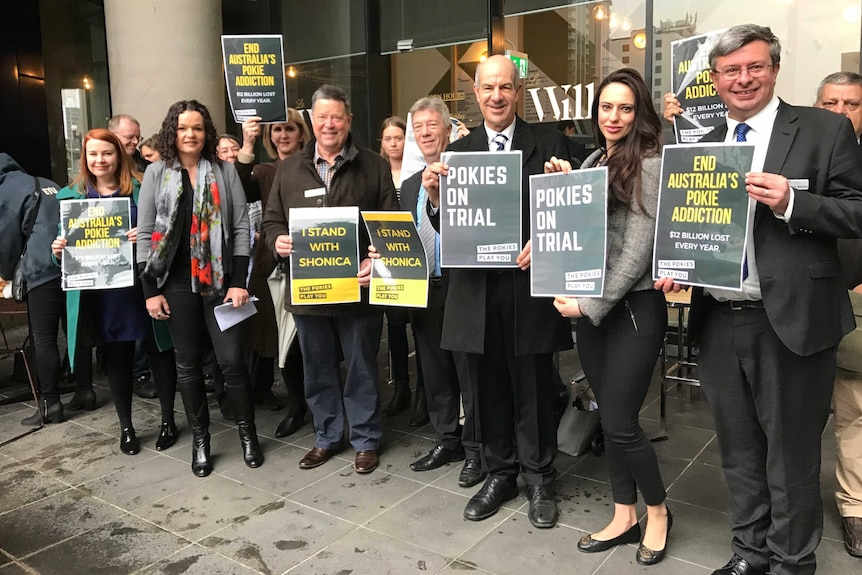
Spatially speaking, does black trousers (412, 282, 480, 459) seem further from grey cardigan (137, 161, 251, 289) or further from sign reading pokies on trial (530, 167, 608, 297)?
sign reading pokies on trial (530, 167, 608, 297)

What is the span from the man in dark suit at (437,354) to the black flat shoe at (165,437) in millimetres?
1716

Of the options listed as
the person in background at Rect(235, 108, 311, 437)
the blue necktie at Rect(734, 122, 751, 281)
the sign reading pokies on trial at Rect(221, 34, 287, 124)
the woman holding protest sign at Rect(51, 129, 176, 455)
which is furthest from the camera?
the person in background at Rect(235, 108, 311, 437)

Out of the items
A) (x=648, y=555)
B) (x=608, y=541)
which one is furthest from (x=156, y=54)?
(x=648, y=555)

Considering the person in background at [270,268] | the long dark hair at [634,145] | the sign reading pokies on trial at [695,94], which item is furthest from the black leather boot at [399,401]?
the long dark hair at [634,145]

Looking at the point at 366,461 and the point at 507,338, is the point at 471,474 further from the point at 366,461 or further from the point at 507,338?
the point at 507,338

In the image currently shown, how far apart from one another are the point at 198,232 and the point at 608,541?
9.01ft

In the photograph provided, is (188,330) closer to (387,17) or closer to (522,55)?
(522,55)

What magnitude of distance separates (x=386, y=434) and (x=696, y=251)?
9.43 ft

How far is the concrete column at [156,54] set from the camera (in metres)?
7.03

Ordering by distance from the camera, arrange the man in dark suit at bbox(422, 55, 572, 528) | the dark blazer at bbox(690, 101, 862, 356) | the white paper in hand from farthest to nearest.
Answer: the white paper in hand → the man in dark suit at bbox(422, 55, 572, 528) → the dark blazer at bbox(690, 101, 862, 356)

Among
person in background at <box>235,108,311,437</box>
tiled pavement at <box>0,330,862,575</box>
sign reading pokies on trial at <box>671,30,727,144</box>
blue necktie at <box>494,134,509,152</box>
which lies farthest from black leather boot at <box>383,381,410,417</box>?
sign reading pokies on trial at <box>671,30,727,144</box>

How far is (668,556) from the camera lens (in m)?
3.17

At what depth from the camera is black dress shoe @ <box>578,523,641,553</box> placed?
321 centimetres

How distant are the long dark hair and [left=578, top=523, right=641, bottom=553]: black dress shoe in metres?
1.49
